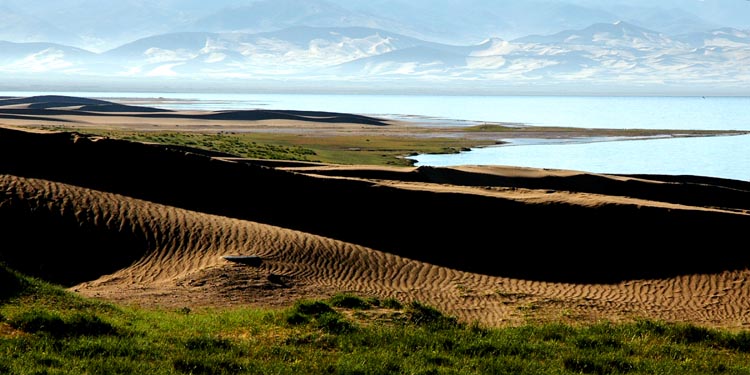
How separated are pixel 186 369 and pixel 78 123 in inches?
2806

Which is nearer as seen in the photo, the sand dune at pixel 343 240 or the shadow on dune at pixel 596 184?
the sand dune at pixel 343 240

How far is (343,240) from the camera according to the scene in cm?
2317

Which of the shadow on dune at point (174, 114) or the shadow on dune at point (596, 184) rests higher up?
the shadow on dune at point (174, 114)

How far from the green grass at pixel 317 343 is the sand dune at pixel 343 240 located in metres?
2.63

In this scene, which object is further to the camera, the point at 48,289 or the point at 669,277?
the point at 669,277

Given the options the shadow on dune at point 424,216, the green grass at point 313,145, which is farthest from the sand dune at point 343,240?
the green grass at point 313,145

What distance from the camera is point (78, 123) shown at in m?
77.4

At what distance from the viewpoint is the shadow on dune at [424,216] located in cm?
2238

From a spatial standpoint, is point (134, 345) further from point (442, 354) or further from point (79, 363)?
point (442, 354)

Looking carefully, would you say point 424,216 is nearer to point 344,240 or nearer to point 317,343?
point 344,240

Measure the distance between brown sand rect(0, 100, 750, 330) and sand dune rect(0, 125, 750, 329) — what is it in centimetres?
5

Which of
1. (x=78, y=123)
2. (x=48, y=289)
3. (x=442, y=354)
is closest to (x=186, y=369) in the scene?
(x=442, y=354)

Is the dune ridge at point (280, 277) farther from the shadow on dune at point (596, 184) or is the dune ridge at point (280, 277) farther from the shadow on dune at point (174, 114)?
the shadow on dune at point (174, 114)

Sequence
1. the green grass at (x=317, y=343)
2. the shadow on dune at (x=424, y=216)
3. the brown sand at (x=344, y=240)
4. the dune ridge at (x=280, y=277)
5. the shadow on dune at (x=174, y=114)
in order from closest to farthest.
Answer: the green grass at (x=317, y=343)
the dune ridge at (x=280, y=277)
the brown sand at (x=344, y=240)
the shadow on dune at (x=424, y=216)
the shadow on dune at (x=174, y=114)
